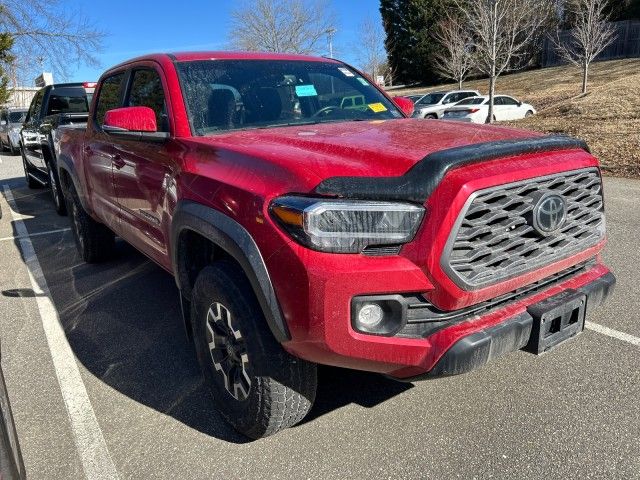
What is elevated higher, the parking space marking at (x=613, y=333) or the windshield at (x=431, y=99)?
the windshield at (x=431, y=99)

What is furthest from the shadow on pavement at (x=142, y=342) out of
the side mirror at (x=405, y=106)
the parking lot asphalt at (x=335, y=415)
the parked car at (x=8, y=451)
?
the side mirror at (x=405, y=106)

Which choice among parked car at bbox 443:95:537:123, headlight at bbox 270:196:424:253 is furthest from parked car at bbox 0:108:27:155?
headlight at bbox 270:196:424:253

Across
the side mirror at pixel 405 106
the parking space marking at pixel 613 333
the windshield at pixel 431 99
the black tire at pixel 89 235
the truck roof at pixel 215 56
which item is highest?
the truck roof at pixel 215 56

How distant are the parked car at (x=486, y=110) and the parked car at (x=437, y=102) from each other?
750 millimetres

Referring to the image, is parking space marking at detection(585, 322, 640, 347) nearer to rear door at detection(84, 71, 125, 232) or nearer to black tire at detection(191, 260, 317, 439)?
black tire at detection(191, 260, 317, 439)

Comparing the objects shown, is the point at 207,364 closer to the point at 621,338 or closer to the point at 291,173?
the point at 291,173

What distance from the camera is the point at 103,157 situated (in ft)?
13.7

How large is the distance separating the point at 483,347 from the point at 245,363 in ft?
3.44

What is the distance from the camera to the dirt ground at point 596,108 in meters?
11.0

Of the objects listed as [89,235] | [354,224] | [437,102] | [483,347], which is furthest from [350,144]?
[437,102]

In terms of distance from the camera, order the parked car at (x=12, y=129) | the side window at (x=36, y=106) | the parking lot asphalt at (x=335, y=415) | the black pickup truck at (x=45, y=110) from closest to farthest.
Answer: the parking lot asphalt at (x=335, y=415) < the black pickup truck at (x=45, y=110) < the side window at (x=36, y=106) < the parked car at (x=12, y=129)

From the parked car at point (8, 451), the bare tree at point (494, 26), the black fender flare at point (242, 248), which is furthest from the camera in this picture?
the bare tree at point (494, 26)

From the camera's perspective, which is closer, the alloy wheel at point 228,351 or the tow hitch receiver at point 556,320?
the tow hitch receiver at point 556,320

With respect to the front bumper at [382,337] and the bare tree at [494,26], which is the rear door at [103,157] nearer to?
the front bumper at [382,337]
